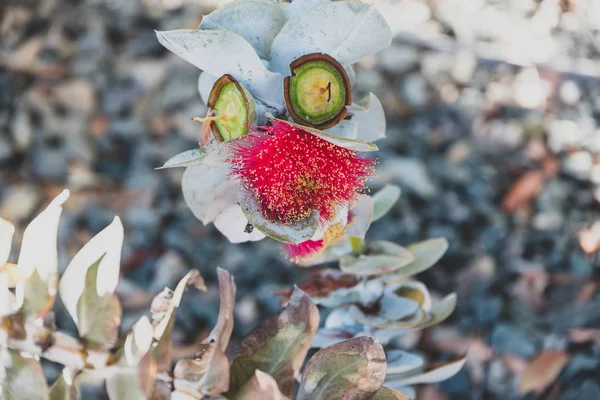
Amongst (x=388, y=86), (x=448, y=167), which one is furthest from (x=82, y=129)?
(x=448, y=167)

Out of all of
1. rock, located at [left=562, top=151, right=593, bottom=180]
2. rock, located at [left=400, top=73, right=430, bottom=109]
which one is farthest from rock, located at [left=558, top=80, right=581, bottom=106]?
rock, located at [left=400, top=73, right=430, bottom=109]

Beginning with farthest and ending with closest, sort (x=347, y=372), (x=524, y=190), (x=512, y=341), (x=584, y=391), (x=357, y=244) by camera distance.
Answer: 1. (x=524, y=190)
2. (x=512, y=341)
3. (x=584, y=391)
4. (x=357, y=244)
5. (x=347, y=372)

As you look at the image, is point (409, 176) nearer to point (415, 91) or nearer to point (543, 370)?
point (415, 91)

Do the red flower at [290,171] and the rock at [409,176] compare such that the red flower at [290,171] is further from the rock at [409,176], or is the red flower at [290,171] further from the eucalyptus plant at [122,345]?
the rock at [409,176]

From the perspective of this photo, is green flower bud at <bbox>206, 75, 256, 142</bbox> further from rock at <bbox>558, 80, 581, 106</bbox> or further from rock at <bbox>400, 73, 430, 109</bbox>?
rock at <bbox>558, 80, 581, 106</bbox>

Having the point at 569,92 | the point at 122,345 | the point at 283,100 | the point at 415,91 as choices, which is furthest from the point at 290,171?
the point at 569,92
